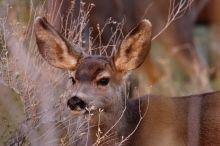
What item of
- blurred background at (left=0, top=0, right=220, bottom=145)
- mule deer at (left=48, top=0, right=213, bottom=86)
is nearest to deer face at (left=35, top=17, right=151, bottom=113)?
blurred background at (left=0, top=0, right=220, bottom=145)

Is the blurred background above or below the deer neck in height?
above

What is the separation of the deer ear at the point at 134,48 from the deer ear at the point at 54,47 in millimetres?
338

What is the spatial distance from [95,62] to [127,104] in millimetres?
454

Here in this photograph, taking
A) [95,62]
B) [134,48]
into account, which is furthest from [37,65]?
[134,48]

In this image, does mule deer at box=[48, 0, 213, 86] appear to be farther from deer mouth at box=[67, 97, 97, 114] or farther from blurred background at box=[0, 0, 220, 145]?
deer mouth at box=[67, 97, 97, 114]

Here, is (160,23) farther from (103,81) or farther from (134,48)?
(103,81)

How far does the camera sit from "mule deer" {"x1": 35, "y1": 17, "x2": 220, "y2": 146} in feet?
26.0

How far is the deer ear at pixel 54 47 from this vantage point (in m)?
8.14

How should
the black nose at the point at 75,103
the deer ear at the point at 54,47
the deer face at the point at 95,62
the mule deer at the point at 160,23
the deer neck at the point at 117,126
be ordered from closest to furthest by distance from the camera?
the black nose at the point at 75,103 < the deer face at the point at 95,62 < the deer neck at the point at 117,126 < the deer ear at the point at 54,47 < the mule deer at the point at 160,23

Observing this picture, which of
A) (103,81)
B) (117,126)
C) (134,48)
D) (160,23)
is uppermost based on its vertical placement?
(160,23)

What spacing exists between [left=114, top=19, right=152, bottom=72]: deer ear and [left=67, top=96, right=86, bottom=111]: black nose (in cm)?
67

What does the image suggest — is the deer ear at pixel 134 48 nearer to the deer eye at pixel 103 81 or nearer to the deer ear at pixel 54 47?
the deer eye at pixel 103 81

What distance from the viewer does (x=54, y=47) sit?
827 cm

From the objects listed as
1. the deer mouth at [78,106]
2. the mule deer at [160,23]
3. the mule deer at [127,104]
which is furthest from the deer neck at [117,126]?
the mule deer at [160,23]
